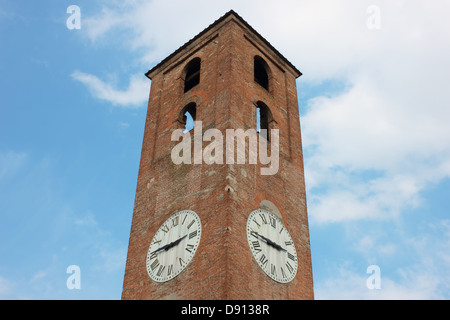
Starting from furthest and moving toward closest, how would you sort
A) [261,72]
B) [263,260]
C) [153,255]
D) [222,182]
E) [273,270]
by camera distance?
1. [261,72]
2. [153,255]
3. [222,182]
4. [273,270]
5. [263,260]

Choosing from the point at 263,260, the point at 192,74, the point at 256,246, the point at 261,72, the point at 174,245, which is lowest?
the point at 263,260

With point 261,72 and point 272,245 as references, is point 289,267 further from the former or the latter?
point 261,72

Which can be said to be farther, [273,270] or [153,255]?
[153,255]

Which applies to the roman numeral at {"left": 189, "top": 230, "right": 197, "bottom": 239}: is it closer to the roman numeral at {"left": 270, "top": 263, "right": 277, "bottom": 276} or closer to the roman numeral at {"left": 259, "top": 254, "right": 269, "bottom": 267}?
the roman numeral at {"left": 259, "top": 254, "right": 269, "bottom": 267}

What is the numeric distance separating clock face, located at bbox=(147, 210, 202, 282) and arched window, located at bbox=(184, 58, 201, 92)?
5977 millimetres

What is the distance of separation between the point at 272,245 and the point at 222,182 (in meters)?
2.06

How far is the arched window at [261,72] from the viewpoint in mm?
18344

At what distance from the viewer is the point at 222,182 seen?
13328 mm

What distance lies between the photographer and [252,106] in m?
15.9

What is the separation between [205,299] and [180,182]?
12.7 ft

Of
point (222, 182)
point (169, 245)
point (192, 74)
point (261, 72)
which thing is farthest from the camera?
point (261, 72)

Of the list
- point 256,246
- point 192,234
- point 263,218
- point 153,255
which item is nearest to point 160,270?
point 153,255

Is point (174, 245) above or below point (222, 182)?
below

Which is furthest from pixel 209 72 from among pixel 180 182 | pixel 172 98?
pixel 180 182
